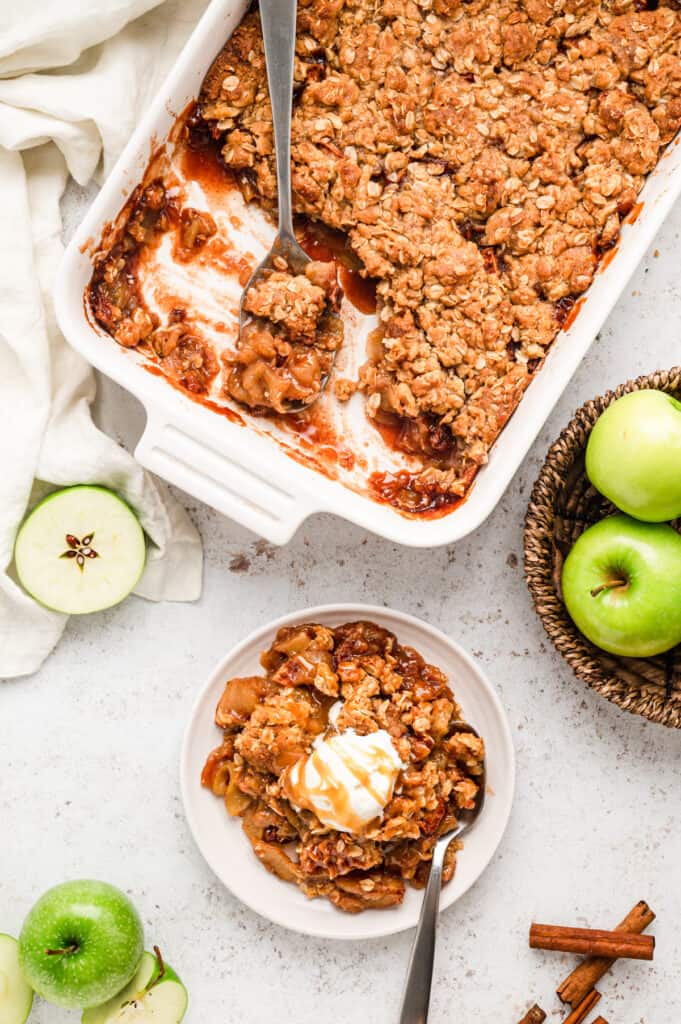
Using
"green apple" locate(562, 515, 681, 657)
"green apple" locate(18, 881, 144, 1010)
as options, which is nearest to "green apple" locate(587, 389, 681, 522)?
"green apple" locate(562, 515, 681, 657)

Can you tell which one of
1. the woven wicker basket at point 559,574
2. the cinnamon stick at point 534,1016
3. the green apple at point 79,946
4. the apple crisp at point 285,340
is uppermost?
the apple crisp at point 285,340

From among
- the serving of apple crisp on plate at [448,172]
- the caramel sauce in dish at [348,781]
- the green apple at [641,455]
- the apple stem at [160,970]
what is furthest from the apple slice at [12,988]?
the green apple at [641,455]

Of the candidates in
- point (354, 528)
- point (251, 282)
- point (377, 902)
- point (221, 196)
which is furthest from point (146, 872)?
point (221, 196)

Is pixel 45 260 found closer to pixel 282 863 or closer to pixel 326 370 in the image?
pixel 326 370

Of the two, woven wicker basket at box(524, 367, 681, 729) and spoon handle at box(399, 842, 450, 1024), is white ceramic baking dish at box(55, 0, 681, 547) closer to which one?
woven wicker basket at box(524, 367, 681, 729)

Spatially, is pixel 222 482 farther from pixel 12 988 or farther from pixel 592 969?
pixel 592 969

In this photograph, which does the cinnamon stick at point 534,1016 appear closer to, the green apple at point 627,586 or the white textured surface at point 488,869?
→ the white textured surface at point 488,869
